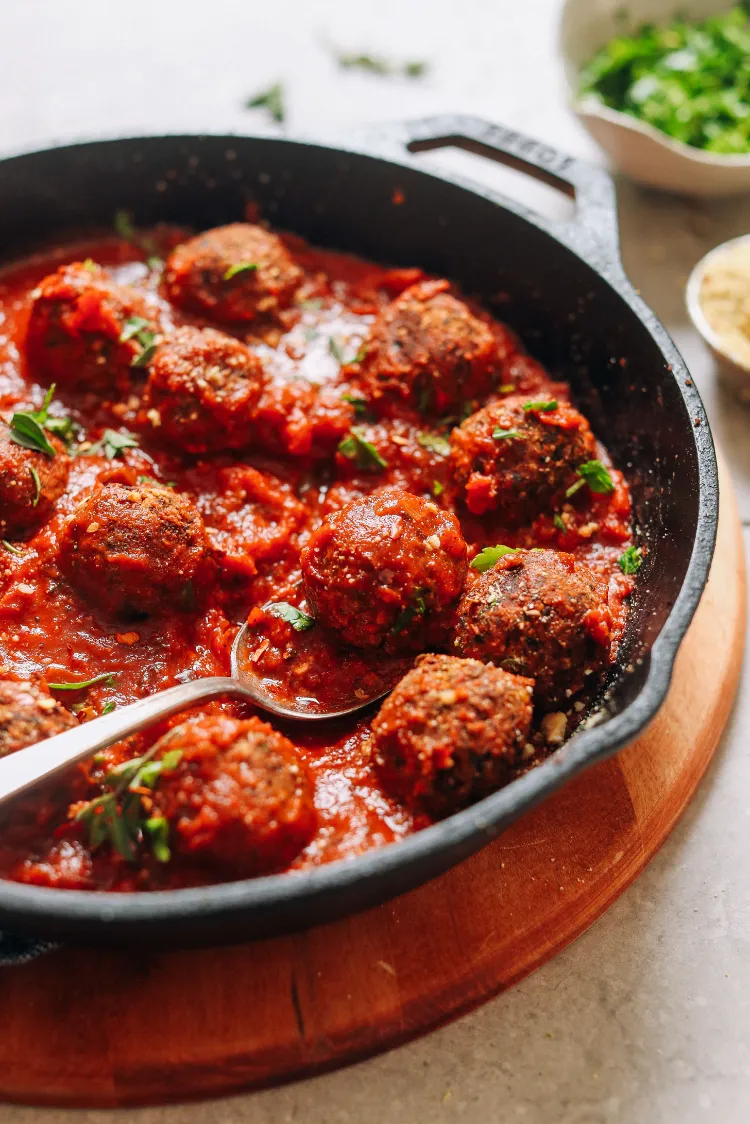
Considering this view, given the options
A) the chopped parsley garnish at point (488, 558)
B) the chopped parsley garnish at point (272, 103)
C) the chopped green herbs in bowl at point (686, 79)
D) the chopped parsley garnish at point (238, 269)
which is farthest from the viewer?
the chopped parsley garnish at point (272, 103)

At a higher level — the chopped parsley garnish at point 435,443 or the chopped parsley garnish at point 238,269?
the chopped parsley garnish at point 238,269

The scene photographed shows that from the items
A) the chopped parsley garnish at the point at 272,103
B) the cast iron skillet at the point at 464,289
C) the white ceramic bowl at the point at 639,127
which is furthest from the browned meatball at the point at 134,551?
the chopped parsley garnish at the point at 272,103

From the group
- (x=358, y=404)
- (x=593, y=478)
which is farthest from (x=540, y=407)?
(x=358, y=404)

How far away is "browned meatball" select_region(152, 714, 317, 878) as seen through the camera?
2992 mm

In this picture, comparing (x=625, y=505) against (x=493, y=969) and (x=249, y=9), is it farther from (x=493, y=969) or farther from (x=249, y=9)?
(x=249, y=9)

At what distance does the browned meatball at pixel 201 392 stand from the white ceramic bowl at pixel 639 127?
2684 mm

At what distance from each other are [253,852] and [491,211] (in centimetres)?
308

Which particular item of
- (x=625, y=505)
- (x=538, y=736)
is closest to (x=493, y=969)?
(x=538, y=736)

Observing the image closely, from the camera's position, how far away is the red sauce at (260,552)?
326 centimetres

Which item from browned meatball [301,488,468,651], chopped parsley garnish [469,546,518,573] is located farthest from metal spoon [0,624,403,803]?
chopped parsley garnish [469,546,518,573]

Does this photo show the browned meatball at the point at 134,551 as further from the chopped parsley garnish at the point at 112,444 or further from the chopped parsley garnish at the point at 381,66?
the chopped parsley garnish at the point at 381,66

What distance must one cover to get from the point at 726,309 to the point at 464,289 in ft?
4.36

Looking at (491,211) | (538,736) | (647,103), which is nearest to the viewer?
(538,736)

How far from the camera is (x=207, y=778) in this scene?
9.91 feet
